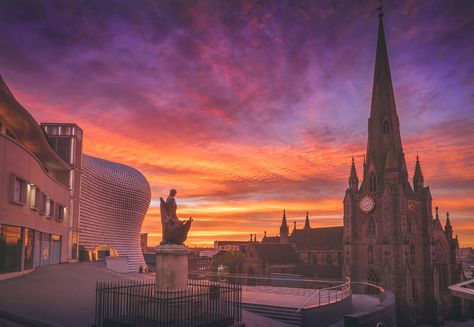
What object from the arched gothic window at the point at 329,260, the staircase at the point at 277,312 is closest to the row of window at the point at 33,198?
the staircase at the point at 277,312

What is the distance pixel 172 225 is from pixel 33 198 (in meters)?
17.6

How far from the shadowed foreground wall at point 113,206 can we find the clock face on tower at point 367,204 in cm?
4817

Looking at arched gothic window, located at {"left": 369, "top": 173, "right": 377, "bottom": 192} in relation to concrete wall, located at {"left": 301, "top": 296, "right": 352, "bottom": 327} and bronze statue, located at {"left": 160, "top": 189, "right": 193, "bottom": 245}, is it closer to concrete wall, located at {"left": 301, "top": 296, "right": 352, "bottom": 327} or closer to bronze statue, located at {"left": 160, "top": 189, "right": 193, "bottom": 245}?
concrete wall, located at {"left": 301, "top": 296, "right": 352, "bottom": 327}

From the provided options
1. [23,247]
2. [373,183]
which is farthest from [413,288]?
[23,247]

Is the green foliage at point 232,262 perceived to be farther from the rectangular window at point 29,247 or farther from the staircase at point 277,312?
the staircase at point 277,312

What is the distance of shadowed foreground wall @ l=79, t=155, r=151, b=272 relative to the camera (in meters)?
84.9

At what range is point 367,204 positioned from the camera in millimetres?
69688

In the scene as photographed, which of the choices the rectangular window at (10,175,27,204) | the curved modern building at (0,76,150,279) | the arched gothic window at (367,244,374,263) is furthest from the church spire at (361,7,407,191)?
the rectangular window at (10,175,27,204)

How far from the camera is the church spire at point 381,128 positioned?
2729 inches

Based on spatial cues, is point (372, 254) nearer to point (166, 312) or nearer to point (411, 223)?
point (411, 223)

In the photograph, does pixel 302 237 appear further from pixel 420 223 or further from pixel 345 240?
pixel 420 223

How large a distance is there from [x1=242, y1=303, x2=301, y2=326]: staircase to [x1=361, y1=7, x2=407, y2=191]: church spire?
178 feet

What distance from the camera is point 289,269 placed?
261 ft

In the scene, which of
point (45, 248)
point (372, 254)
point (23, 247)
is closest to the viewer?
point (23, 247)
